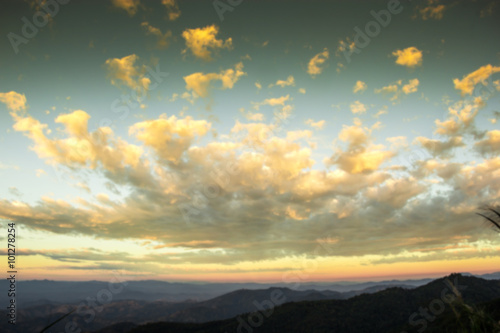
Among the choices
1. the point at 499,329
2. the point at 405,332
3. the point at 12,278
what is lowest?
the point at 405,332

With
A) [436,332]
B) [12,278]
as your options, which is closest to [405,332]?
[436,332]

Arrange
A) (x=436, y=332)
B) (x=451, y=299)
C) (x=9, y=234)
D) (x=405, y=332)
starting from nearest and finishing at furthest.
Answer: (x=451, y=299) → (x=9, y=234) → (x=436, y=332) → (x=405, y=332)

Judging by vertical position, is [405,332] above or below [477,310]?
below

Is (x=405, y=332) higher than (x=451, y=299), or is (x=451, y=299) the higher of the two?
(x=451, y=299)

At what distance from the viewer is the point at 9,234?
40.5 meters

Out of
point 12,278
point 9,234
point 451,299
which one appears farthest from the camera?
point 12,278

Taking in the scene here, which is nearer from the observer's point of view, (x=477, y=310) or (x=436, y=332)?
(x=477, y=310)

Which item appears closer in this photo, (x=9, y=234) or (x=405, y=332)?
(x=9, y=234)

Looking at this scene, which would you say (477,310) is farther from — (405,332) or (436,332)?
(405,332)

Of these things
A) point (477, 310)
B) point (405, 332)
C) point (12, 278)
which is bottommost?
point (405, 332)

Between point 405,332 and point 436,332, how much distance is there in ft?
117

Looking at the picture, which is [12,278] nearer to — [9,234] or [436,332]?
[9,234]

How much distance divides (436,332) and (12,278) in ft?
717

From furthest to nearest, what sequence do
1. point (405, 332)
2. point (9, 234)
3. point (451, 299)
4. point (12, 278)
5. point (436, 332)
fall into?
point (405, 332) → point (436, 332) → point (12, 278) → point (9, 234) → point (451, 299)
